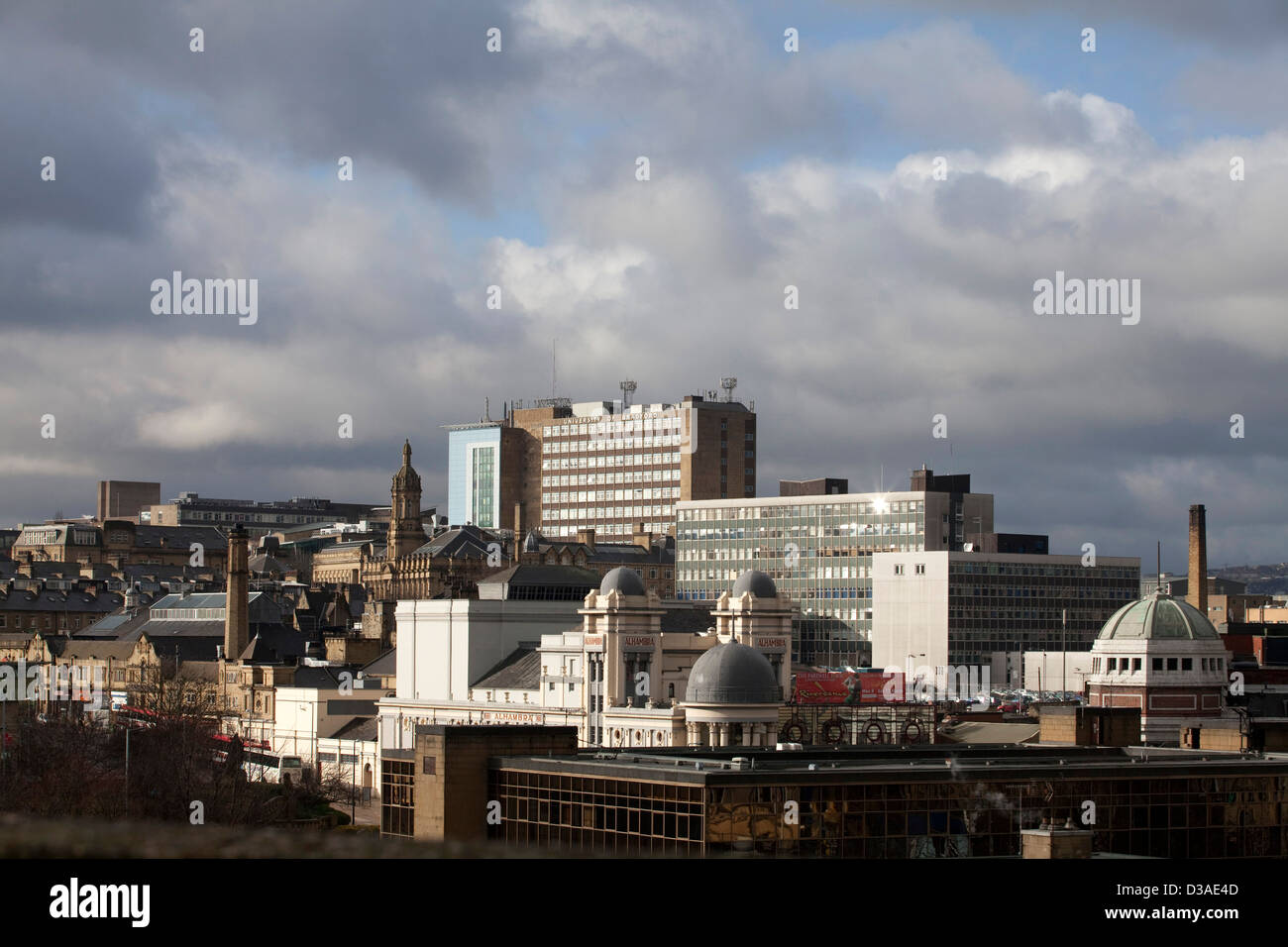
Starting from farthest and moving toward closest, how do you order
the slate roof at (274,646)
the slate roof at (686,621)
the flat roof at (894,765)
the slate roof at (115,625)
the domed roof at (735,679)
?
the slate roof at (115,625), the slate roof at (274,646), the slate roof at (686,621), the domed roof at (735,679), the flat roof at (894,765)

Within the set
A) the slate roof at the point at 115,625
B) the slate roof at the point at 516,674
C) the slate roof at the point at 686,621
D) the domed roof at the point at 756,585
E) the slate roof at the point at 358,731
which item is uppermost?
the domed roof at the point at 756,585

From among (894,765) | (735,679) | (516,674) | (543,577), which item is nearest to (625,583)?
(516,674)

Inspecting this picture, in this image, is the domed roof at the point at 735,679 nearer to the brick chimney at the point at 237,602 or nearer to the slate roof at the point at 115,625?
the brick chimney at the point at 237,602

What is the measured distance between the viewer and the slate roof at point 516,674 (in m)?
123

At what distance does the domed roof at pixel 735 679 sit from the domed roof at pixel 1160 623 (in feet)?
64.0

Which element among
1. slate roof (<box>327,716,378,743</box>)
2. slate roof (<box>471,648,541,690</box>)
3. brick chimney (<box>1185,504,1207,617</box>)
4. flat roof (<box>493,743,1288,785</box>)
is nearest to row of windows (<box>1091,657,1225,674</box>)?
flat roof (<box>493,743,1288,785</box>)

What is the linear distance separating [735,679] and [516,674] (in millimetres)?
28908

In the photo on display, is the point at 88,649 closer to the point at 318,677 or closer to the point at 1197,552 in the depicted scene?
the point at 318,677

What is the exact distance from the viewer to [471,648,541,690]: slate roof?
123 meters

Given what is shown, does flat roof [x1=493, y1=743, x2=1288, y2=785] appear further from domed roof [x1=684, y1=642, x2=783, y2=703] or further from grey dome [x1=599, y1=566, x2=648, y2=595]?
grey dome [x1=599, y1=566, x2=648, y2=595]

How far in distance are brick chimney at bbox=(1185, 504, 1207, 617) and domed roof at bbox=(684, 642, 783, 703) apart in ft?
271

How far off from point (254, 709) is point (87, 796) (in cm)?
6283

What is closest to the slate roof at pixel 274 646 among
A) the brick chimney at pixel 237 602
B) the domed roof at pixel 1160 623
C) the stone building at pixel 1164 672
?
the brick chimney at pixel 237 602

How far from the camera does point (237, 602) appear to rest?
164375 millimetres
